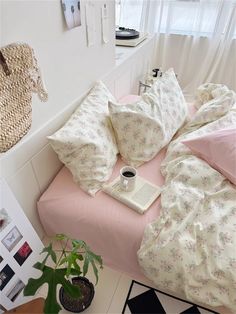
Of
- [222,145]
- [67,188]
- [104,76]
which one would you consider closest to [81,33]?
[104,76]

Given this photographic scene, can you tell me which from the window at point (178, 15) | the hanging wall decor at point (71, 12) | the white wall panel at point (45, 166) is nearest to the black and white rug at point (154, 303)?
the white wall panel at point (45, 166)

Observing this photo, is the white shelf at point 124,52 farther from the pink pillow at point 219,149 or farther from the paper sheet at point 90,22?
the pink pillow at point 219,149

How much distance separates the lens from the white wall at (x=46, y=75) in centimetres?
87

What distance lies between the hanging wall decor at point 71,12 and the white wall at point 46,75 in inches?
1.1

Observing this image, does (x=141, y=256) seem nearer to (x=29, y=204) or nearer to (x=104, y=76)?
(x=29, y=204)

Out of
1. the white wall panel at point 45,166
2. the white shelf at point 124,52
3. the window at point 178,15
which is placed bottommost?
the white wall panel at point 45,166

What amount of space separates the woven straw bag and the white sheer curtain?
225cm

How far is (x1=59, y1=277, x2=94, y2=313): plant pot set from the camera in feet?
3.29

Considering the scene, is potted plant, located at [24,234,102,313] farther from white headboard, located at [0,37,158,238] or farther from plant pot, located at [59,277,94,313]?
white headboard, located at [0,37,158,238]

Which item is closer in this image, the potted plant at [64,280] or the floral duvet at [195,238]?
the potted plant at [64,280]

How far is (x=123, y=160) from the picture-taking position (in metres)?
1.33

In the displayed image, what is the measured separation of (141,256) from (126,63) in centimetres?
141

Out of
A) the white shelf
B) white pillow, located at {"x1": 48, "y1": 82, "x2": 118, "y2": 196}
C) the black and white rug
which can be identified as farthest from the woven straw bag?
the white shelf

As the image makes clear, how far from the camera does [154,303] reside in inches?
43.8
